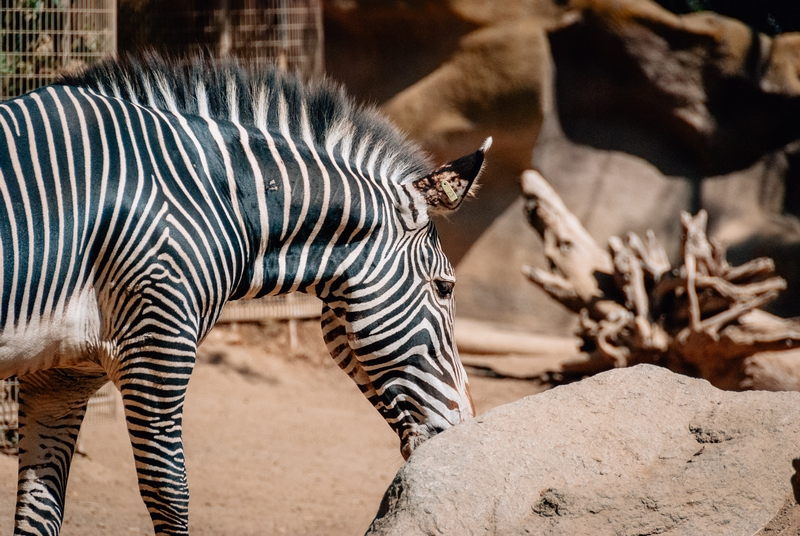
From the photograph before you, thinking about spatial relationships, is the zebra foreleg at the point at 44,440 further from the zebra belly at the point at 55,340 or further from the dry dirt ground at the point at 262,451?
the dry dirt ground at the point at 262,451

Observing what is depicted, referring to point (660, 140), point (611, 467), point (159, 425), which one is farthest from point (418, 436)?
point (660, 140)

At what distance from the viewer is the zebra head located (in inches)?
124

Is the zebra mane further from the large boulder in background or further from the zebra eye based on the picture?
the large boulder in background

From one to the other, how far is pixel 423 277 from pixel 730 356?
4.65 metres

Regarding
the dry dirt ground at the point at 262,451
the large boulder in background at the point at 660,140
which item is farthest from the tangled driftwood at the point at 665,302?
the large boulder in background at the point at 660,140

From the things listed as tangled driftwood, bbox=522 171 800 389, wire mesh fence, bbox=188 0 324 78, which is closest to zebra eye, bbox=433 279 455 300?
tangled driftwood, bbox=522 171 800 389

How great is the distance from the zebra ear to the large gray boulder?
878 millimetres

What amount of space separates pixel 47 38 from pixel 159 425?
14.0 feet

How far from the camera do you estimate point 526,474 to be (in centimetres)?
252

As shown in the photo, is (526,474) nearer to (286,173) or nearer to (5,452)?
(286,173)

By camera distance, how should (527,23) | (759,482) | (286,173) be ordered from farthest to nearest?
(527,23), (286,173), (759,482)

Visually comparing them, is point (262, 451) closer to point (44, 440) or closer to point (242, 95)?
point (44, 440)

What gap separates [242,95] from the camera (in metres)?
3.18

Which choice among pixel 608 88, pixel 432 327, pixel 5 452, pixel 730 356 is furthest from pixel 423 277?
pixel 608 88
